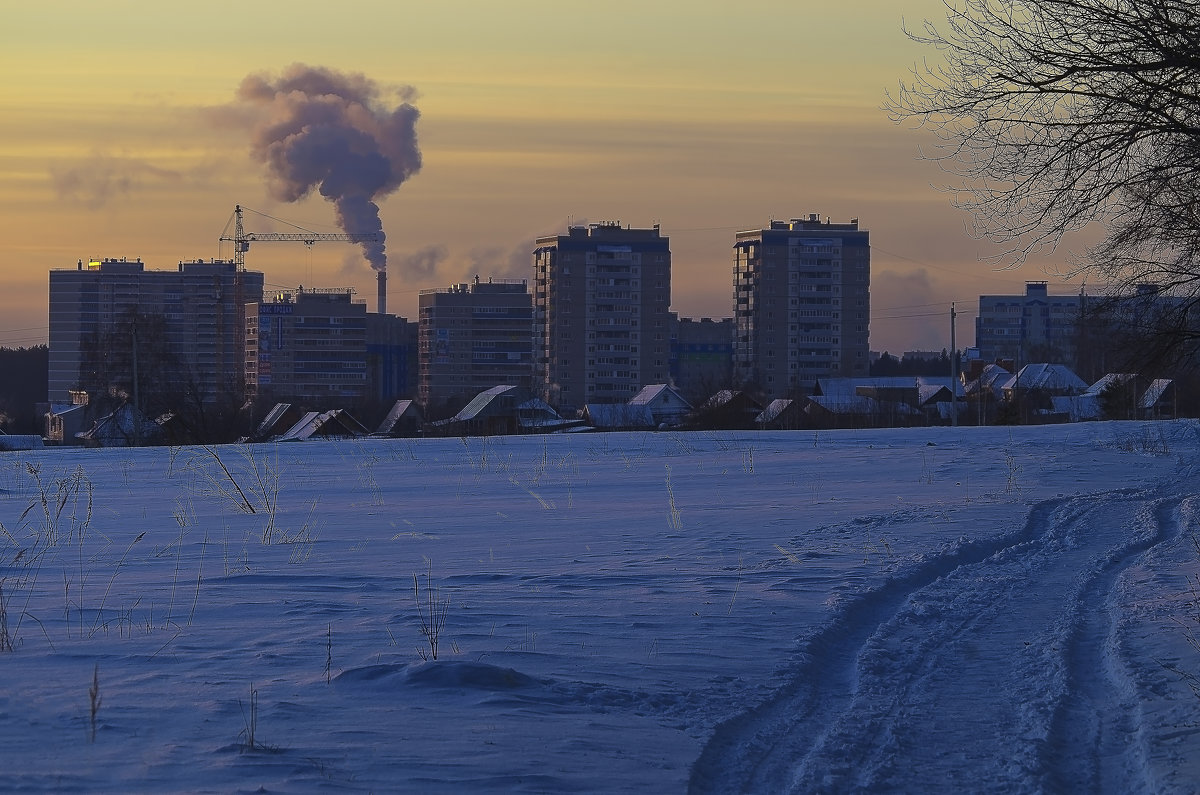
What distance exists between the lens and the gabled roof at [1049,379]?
84887mm

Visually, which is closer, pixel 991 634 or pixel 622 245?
pixel 991 634

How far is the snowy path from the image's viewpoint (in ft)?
14.1

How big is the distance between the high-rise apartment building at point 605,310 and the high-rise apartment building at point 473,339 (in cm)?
951

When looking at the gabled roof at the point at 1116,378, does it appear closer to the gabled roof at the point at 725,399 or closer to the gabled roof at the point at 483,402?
the gabled roof at the point at 725,399

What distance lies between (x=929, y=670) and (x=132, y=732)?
3377 millimetres

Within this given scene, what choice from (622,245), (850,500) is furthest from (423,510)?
(622,245)

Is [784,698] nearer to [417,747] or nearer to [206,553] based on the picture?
[417,747]

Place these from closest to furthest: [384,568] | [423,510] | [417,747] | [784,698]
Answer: [417,747] → [784,698] → [384,568] → [423,510]

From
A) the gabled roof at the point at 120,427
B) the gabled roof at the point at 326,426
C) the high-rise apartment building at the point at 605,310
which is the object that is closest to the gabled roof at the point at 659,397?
the gabled roof at the point at 326,426

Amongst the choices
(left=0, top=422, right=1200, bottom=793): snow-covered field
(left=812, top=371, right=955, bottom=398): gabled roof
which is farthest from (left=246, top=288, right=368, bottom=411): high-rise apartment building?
(left=0, top=422, right=1200, bottom=793): snow-covered field

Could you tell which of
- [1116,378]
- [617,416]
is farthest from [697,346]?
[1116,378]

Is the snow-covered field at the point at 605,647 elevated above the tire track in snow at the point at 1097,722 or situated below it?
above

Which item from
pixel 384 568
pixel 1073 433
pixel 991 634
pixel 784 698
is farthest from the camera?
pixel 1073 433

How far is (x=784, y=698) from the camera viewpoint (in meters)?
5.21
